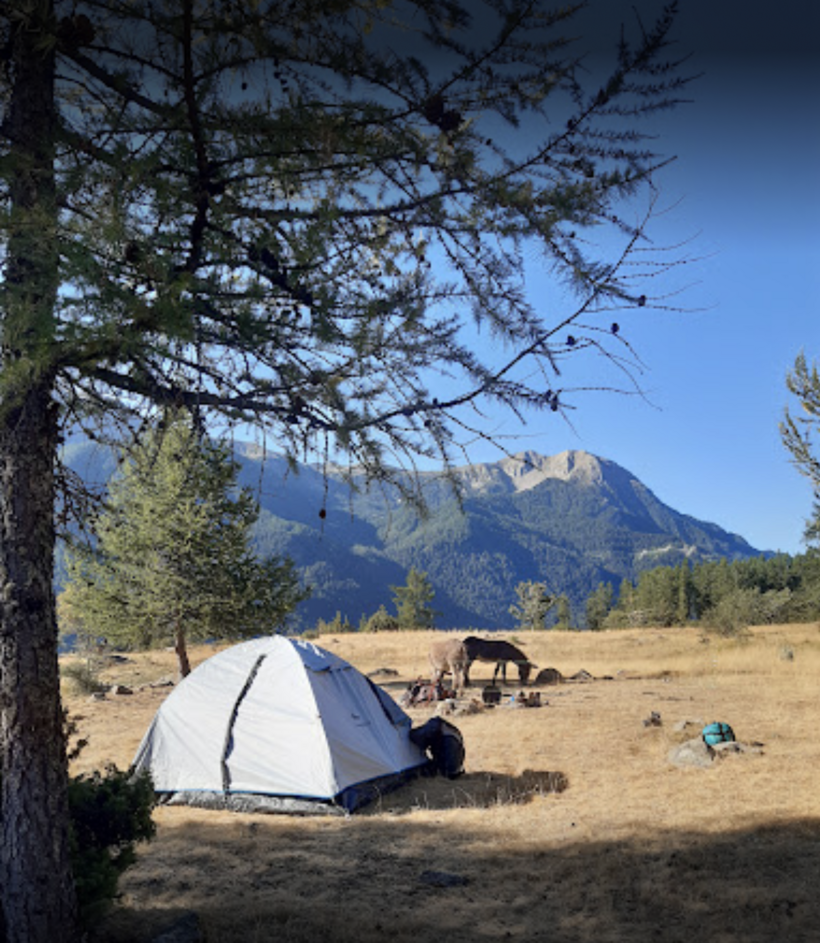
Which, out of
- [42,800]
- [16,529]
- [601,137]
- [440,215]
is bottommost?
[42,800]

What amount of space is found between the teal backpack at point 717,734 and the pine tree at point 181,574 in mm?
11689

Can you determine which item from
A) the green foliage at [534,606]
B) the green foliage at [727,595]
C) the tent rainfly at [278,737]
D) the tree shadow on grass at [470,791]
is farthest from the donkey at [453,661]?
the green foliage at [534,606]

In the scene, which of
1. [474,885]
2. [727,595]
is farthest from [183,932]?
[727,595]

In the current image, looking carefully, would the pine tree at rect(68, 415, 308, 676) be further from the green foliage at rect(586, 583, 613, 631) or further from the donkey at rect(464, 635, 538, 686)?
the green foliage at rect(586, 583, 613, 631)

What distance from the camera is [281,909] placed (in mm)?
5902

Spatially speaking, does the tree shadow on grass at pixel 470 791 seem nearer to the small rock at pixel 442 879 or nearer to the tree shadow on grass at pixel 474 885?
the tree shadow on grass at pixel 474 885

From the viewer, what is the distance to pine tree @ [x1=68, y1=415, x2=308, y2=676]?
19.0 m

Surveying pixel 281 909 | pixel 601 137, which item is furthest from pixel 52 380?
pixel 281 909

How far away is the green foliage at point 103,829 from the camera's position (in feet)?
15.8

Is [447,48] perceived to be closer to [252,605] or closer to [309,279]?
[309,279]

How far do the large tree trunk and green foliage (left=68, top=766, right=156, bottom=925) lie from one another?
28 cm

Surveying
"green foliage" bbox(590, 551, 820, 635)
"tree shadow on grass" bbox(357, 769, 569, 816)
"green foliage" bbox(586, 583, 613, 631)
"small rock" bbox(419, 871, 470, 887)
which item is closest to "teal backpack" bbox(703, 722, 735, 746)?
"tree shadow on grass" bbox(357, 769, 569, 816)

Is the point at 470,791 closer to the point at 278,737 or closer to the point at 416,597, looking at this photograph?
the point at 278,737

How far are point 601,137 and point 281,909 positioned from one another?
5.70 meters
